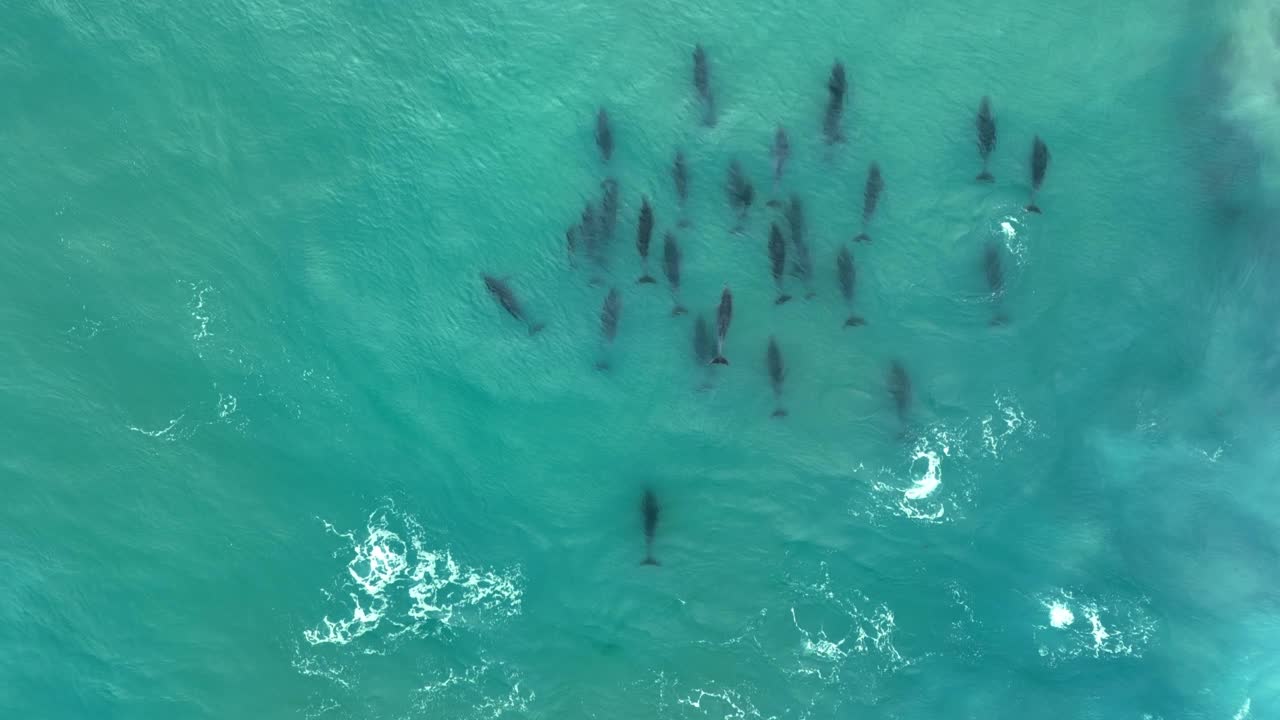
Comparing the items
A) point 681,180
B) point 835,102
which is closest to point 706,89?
point 681,180

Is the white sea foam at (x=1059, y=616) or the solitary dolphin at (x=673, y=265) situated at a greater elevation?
the solitary dolphin at (x=673, y=265)

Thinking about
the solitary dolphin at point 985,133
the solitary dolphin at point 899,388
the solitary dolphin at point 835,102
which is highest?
the solitary dolphin at point 835,102

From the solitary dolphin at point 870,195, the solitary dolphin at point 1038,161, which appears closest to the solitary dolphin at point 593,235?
the solitary dolphin at point 870,195

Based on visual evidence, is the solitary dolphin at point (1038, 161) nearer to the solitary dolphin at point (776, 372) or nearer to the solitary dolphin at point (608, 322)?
the solitary dolphin at point (776, 372)

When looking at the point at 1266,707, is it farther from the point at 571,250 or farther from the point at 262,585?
the point at 262,585

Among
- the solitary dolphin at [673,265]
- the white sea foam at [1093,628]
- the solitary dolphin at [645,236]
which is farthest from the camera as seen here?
the white sea foam at [1093,628]

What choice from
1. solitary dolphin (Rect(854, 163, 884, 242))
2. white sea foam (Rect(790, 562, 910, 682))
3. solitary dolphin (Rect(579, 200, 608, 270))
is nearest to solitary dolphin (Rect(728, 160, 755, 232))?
solitary dolphin (Rect(854, 163, 884, 242))
